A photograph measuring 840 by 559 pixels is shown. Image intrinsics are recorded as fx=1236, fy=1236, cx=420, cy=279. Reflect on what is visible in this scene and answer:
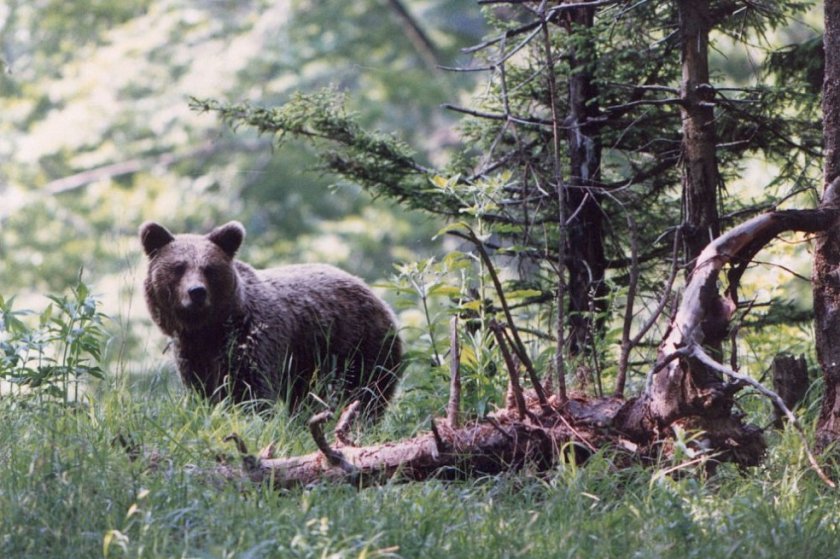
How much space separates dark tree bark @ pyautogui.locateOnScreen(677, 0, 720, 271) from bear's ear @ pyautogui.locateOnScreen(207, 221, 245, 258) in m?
2.84

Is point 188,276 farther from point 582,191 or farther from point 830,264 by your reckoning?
point 830,264

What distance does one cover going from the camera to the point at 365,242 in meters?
22.6

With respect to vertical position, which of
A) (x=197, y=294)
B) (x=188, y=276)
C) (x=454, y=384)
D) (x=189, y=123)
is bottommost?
(x=454, y=384)

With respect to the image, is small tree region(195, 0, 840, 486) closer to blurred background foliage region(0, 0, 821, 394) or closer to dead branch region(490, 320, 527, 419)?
dead branch region(490, 320, 527, 419)

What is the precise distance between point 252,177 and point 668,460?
1870cm

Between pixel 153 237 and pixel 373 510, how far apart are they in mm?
3584

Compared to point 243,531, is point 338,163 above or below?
above

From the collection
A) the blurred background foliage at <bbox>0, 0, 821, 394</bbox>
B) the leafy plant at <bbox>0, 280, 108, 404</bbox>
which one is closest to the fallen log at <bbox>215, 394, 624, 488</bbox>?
the leafy plant at <bbox>0, 280, 108, 404</bbox>

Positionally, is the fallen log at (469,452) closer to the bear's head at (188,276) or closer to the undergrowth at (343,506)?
the undergrowth at (343,506)

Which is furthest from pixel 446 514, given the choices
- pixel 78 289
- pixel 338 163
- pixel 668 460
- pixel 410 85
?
pixel 410 85

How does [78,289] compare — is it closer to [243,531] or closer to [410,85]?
[243,531]

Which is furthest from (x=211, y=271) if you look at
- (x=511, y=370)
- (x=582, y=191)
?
(x=511, y=370)

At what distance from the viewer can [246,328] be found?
7805 millimetres

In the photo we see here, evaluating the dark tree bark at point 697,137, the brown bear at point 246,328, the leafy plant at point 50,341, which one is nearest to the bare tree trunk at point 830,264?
the dark tree bark at point 697,137
